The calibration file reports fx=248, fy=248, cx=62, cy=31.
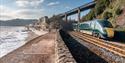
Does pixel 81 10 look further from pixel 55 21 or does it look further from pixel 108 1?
pixel 55 21

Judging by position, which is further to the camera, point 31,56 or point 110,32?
point 110,32

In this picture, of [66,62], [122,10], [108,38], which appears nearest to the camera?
[66,62]

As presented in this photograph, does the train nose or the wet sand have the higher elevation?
the train nose

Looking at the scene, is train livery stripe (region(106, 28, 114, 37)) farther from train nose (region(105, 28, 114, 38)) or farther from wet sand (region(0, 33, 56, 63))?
wet sand (region(0, 33, 56, 63))

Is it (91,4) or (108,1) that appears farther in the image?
(91,4)

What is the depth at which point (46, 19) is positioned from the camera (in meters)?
124

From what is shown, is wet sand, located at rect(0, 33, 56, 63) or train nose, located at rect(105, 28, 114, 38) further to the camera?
train nose, located at rect(105, 28, 114, 38)

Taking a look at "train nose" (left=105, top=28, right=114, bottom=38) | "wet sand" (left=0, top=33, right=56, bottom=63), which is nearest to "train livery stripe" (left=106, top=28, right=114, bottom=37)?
"train nose" (left=105, top=28, right=114, bottom=38)

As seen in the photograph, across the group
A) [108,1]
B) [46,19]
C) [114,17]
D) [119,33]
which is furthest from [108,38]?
[46,19]

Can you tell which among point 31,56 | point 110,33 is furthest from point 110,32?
point 31,56

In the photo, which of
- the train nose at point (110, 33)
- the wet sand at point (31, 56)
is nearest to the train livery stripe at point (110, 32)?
the train nose at point (110, 33)

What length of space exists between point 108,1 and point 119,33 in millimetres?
33900

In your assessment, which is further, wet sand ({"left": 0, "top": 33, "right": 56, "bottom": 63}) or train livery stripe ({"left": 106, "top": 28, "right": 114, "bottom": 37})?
train livery stripe ({"left": 106, "top": 28, "right": 114, "bottom": 37})

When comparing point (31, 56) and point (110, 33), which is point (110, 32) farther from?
point (31, 56)
